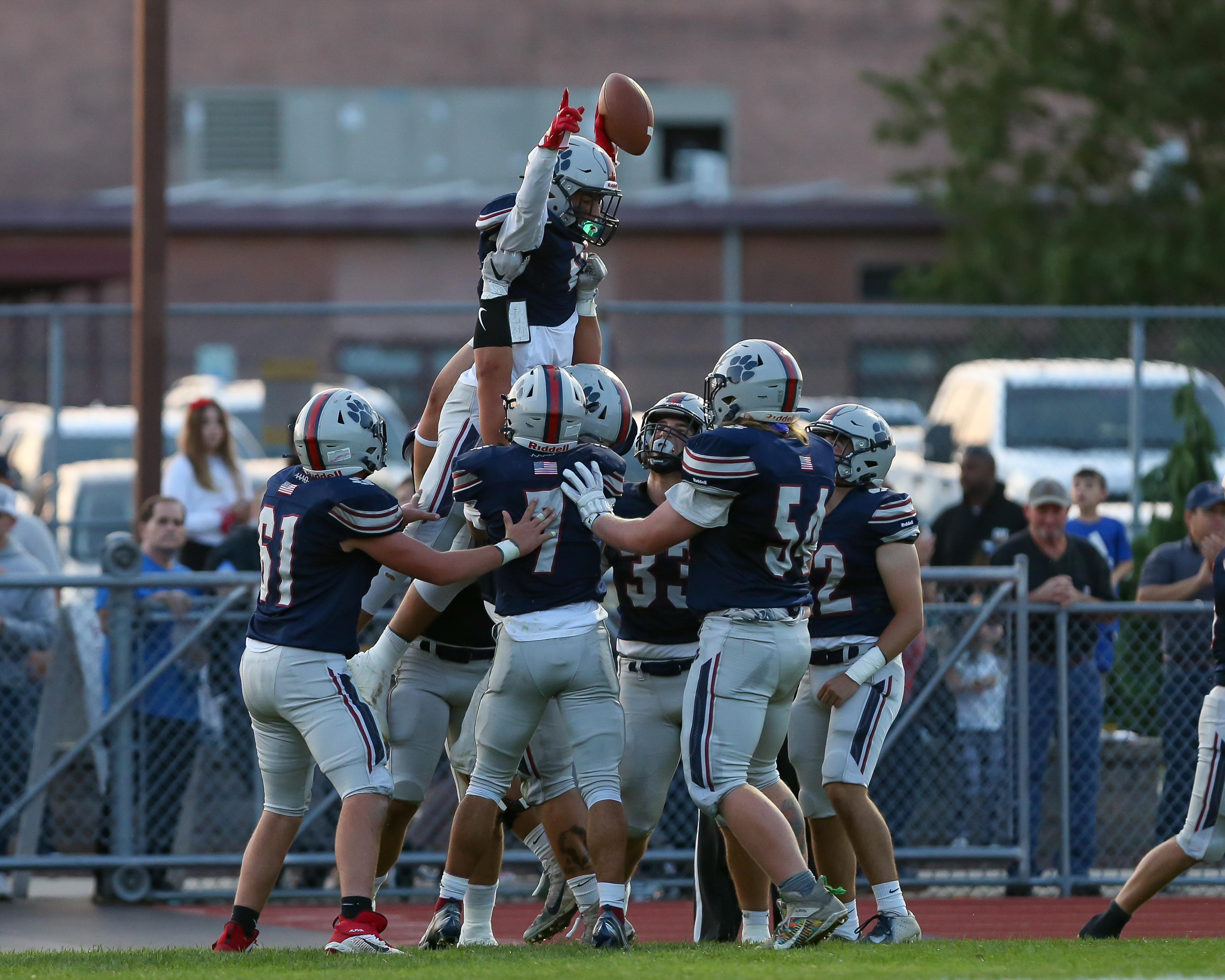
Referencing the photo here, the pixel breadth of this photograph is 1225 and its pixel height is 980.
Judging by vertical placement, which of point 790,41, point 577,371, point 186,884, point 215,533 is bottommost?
point 186,884

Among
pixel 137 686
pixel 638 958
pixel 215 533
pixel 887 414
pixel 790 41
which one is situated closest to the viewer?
pixel 638 958

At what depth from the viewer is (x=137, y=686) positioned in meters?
9.08

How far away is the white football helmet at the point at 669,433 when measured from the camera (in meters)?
7.28

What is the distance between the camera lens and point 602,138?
760 cm

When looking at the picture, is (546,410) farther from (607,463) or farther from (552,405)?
(607,463)

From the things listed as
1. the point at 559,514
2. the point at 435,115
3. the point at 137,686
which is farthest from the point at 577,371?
the point at 435,115

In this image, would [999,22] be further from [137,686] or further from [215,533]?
[137,686]

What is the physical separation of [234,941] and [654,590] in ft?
6.68

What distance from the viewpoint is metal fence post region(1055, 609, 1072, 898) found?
30.6 feet

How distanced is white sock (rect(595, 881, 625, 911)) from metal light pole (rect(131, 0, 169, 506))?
5.02m

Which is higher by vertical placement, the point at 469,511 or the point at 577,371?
the point at 577,371

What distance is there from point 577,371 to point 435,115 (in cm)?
2364

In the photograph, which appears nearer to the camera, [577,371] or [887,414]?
[577,371]

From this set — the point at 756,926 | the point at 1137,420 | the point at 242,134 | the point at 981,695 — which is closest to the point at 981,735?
the point at 981,695
